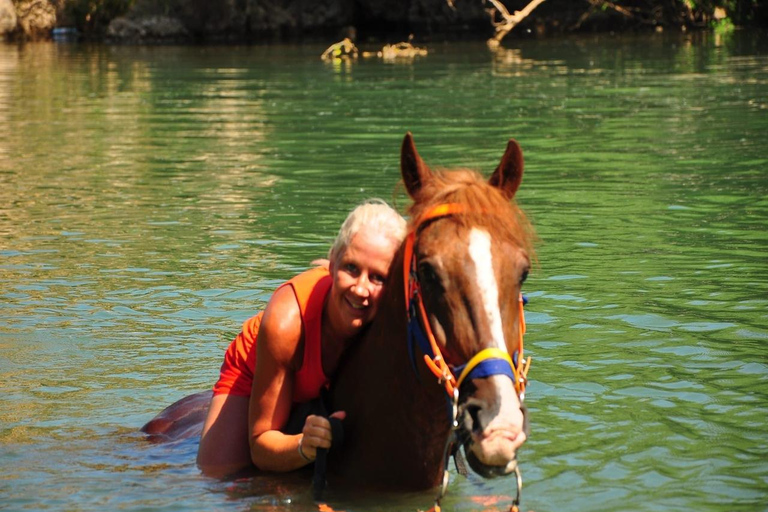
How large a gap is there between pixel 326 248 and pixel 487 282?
7342 millimetres

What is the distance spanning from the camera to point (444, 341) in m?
3.99

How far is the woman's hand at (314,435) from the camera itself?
461 centimetres

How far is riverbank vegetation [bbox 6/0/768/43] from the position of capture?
146 feet

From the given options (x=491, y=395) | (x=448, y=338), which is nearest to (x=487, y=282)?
(x=448, y=338)

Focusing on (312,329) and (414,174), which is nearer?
(414,174)

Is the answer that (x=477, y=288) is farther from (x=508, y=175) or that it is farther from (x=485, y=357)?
(x=508, y=175)

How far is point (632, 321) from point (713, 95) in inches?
592

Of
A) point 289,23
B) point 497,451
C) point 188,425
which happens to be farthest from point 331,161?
point 289,23

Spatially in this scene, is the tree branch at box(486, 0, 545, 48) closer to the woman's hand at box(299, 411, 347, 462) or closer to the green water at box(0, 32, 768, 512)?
the green water at box(0, 32, 768, 512)

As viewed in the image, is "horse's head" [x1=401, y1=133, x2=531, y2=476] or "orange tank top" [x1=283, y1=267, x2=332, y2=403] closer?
"horse's head" [x1=401, y1=133, x2=531, y2=476]

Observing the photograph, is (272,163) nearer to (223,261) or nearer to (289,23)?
(223,261)

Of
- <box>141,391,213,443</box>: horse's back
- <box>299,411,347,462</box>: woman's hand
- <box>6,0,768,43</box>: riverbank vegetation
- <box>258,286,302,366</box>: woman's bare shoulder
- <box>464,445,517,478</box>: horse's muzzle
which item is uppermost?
<box>6,0,768,43</box>: riverbank vegetation

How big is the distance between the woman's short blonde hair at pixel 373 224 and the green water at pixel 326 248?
0.21 metres

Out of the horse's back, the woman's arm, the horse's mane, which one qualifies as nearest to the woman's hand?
the woman's arm
